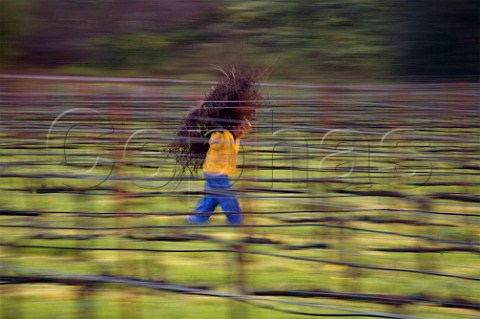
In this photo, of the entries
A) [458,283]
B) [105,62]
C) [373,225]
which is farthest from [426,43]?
[458,283]

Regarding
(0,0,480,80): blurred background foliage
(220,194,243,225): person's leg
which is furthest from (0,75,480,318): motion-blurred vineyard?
(0,0,480,80): blurred background foliage

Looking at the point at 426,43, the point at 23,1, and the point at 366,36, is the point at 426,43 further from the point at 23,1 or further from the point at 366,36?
the point at 23,1

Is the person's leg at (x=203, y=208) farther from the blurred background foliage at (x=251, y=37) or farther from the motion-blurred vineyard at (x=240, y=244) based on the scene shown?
the blurred background foliage at (x=251, y=37)

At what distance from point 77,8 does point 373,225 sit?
9057mm

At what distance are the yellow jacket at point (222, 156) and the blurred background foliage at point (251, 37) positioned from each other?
251 inches

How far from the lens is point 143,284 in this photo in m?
2.40

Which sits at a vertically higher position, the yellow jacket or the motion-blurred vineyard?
the yellow jacket

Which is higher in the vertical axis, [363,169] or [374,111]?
[374,111]

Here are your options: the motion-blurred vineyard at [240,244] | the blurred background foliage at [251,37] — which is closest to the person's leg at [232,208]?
the motion-blurred vineyard at [240,244]

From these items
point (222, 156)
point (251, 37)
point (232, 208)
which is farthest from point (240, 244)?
point (251, 37)

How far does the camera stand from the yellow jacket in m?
3.72

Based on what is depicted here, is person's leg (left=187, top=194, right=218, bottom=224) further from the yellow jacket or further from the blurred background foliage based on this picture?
the blurred background foliage

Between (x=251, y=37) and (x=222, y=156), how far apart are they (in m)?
7.48

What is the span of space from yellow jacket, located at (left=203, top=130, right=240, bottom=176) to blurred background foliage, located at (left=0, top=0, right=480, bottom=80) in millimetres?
6382
